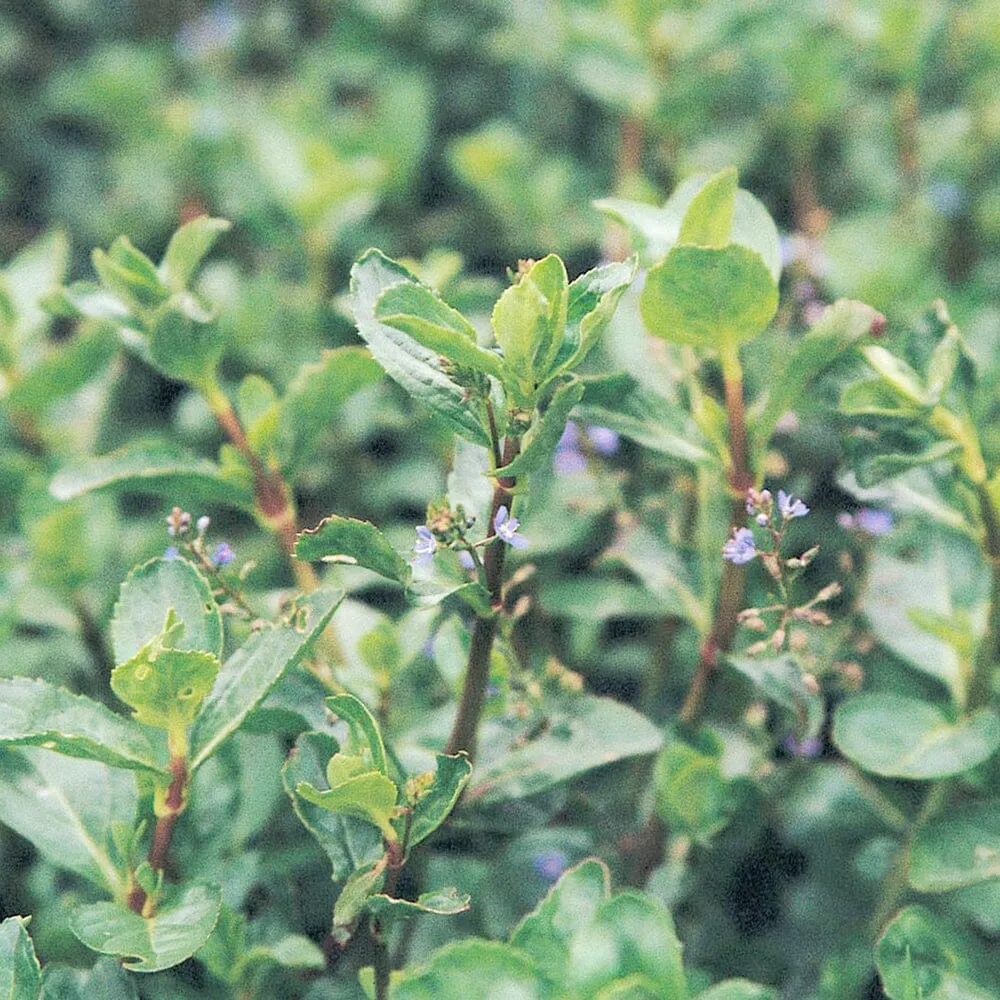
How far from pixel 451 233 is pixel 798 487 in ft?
3.81

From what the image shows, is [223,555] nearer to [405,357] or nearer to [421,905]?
[405,357]

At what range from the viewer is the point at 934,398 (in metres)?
1.25

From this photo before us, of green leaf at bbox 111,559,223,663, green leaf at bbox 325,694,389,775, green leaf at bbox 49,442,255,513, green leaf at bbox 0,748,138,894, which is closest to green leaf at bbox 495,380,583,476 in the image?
green leaf at bbox 325,694,389,775

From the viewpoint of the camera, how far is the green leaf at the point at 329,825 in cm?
122

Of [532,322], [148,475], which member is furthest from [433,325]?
[148,475]

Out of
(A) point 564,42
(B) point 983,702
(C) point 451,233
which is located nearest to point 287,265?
(C) point 451,233

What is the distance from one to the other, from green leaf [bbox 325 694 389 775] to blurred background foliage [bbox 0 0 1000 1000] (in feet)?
0.95

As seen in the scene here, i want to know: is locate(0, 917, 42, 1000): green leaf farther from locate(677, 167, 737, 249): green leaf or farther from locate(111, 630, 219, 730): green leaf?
locate(677, 167, 737, 249): green leaf

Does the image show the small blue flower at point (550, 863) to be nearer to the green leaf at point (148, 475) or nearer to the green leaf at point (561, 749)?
the green leaf at point (561, 749)

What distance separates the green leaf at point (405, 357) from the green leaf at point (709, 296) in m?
0.23

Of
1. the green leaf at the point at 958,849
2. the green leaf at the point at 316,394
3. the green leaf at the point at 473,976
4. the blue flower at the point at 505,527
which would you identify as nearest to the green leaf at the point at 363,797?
the green leaf at the point at 473,976

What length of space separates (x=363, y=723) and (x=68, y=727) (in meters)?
0.29

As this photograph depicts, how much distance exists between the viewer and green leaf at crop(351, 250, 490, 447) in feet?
3.75

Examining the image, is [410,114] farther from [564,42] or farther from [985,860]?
[985,860]
